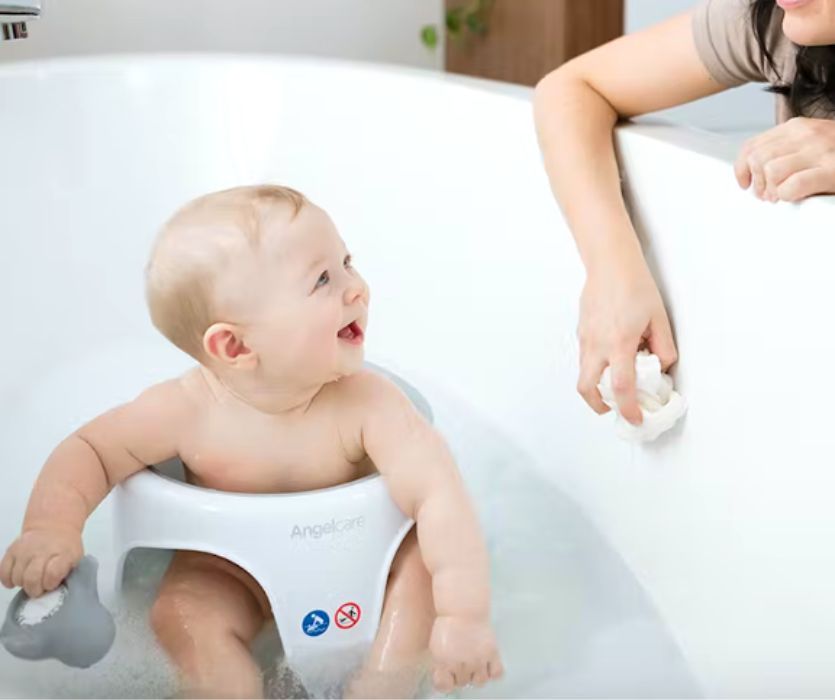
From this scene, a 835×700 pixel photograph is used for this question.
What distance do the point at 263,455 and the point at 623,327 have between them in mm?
295

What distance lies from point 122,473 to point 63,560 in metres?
0.09

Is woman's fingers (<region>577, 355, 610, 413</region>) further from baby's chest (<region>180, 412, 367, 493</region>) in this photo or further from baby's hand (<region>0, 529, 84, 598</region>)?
baby's hand (<region>0, 529, 84, 598</region>)

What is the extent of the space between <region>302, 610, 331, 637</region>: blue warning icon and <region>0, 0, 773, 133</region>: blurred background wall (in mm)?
1403

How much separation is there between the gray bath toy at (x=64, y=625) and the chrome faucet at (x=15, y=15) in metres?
0.57

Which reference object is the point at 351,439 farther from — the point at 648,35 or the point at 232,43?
the point at 232,43

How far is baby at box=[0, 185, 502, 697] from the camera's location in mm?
855

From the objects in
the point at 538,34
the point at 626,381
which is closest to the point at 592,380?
the point at 626,381

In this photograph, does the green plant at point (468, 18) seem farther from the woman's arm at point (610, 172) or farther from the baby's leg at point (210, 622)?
the baby's leg at point (210, 622)

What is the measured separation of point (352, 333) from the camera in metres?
0.91

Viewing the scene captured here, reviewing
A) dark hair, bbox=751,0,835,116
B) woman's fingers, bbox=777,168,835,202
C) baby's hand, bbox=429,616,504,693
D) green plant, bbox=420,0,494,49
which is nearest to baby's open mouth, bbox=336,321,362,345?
baby's hand, bbox=429,616,504,693

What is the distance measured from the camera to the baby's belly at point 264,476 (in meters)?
0.94

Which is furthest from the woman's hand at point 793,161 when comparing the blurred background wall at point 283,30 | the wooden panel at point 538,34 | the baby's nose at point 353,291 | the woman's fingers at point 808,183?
the wooden panel at point 538,34

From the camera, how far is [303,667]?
34.8 inches

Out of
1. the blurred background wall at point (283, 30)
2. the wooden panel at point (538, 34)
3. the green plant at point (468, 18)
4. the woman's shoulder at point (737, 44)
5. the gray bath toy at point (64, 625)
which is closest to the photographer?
the gray bath toy at point (64, 625)
